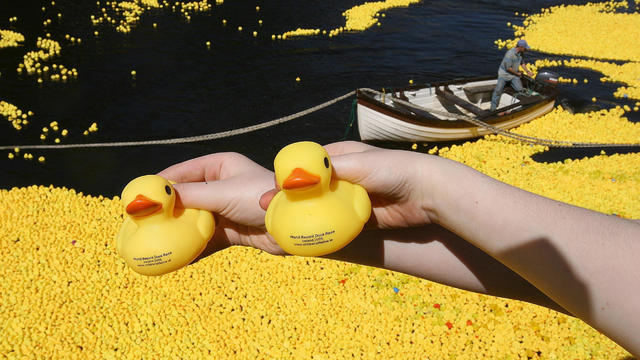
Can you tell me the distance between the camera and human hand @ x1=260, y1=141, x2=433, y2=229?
2.04 meters

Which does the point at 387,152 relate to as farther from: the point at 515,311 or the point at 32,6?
the point at 32,6

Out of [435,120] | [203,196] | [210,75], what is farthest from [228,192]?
[210,75]

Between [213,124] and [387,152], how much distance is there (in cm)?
1119

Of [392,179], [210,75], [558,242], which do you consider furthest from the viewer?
[210,75]

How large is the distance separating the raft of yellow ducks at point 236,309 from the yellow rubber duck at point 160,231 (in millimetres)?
3554

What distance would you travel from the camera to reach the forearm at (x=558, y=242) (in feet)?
4.55

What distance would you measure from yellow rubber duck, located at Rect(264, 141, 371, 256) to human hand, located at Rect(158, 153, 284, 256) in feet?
1.14

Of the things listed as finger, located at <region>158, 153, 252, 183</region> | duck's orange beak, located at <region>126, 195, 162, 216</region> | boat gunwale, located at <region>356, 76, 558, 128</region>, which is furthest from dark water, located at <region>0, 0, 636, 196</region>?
duck's orange beak, located at <region>126, 195, 162, 216</region>

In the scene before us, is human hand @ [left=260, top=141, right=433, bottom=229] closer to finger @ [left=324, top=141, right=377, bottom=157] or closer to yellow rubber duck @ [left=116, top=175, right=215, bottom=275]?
finger @ [left=324, top=141, right=377, bottom=157]

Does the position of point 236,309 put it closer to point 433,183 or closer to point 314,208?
point 314,208

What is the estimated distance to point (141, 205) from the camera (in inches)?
87.1

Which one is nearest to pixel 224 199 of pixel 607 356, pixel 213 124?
pixel 607 356

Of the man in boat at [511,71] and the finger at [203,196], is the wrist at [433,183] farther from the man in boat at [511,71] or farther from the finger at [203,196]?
the man in boat at [511,71]

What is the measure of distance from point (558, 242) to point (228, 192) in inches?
73.5
